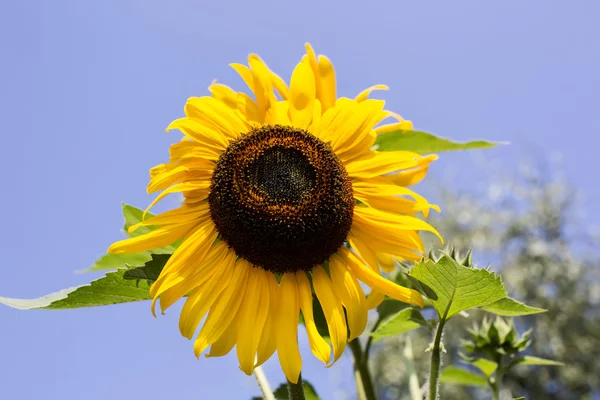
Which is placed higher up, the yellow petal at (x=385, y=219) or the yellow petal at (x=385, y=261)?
the yellow petal at (x=385, y=219)

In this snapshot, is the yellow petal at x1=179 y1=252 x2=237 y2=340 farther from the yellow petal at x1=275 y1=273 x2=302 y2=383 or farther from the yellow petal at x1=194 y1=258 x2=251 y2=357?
the yellow petal at x1=275 y1=273 x2=302 y2=383

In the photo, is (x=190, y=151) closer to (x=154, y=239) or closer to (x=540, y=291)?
(x=154, y=239)

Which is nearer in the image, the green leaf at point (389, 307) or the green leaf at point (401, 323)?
the green leaf at point (401, 323)

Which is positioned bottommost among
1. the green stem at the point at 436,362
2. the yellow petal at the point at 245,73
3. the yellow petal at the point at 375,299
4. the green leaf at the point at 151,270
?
the green stem at the point at 436,362

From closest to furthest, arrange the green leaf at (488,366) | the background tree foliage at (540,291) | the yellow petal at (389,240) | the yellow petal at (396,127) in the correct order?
1. the yellow petal at (389,240)
2. the yellow petal at (396,127)
3. the green leaf at (488,366)
4. the background tree foliage at (540,291)

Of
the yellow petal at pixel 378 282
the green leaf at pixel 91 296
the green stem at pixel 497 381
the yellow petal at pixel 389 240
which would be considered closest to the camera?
the green leaf at pixel 91 296

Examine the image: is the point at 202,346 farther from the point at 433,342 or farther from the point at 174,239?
the point at 433,342

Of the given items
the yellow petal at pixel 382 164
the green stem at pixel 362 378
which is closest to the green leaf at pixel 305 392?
the green stem at pixel 362 378

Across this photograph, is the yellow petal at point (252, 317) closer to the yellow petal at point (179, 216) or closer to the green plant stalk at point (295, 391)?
the green plant stalk at point (295, 391)
